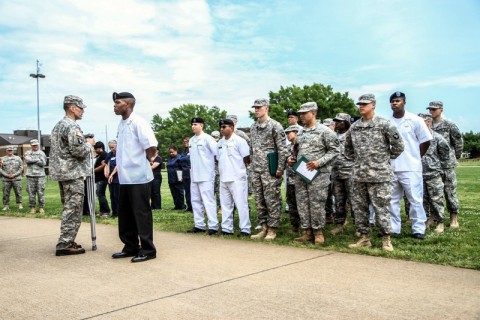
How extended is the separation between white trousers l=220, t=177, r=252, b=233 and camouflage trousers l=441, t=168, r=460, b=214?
3.52 meters

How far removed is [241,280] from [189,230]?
3.60m

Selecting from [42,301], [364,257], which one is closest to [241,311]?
[42,301]

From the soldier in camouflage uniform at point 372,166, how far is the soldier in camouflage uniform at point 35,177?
30.9ft

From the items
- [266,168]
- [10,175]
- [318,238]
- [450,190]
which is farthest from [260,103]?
[10,175]

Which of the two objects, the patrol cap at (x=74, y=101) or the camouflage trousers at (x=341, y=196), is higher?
the patrol cap at (x=74, y=101)

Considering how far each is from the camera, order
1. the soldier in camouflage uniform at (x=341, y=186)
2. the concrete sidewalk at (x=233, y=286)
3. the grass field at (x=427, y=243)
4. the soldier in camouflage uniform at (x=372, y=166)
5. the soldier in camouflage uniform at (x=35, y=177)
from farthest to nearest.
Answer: the soldier in camouflage uniform at (x=35, y=177) → the soldier in camouflage uniform at (x=341, y=186) → the soldier in camouflage uniform at (x=372, y=166) → the grass field at (x=427, y=243) → the concrete sidewalk at (x=233, y=286)

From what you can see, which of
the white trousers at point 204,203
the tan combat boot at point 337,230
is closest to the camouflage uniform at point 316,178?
the tan combat boot at point 337,230

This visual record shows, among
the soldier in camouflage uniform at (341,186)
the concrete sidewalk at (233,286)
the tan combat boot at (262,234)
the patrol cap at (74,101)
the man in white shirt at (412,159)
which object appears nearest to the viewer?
the concrete sidewalk at (233,286)

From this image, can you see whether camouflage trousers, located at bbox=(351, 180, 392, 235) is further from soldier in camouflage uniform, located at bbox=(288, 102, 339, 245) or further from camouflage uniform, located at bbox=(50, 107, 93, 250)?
camouflage uniform, located at bbox=(50, 107, 93, 250)

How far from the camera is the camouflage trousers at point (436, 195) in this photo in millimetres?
7102

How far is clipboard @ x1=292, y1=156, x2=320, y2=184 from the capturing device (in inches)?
244

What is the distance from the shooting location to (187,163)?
41.3 ft

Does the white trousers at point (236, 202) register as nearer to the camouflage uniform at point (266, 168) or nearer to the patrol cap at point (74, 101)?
the camouflage uniform at point (266, 168)

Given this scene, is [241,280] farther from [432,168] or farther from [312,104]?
[432,168]
